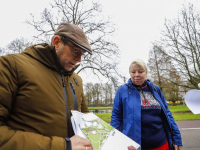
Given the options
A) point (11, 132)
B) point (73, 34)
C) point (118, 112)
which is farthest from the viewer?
point (118, 112)

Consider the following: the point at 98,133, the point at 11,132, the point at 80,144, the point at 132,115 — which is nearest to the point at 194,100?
the point at 98,133

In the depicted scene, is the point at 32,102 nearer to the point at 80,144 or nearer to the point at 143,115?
the point at 80,144

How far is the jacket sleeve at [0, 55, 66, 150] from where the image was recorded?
0.85 m

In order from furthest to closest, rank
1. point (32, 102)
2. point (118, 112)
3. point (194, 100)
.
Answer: point (118, 112) < point (194, 100) < point (32, 102)

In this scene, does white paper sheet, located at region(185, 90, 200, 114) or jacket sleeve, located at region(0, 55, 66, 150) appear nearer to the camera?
jacket sleeve, located at region(0, 55, 66, 150)

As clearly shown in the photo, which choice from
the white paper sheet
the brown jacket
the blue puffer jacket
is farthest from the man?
the blue puffer jacket

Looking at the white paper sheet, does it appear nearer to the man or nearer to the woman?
the man

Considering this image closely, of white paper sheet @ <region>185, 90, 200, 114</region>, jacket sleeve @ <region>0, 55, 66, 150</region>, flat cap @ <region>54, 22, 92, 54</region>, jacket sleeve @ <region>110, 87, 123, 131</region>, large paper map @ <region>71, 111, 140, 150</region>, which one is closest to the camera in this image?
jacket sleeve @ <region>0, 55, 66, 150</region>

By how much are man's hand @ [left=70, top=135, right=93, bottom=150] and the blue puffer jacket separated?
4.11ft

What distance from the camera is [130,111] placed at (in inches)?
84.7

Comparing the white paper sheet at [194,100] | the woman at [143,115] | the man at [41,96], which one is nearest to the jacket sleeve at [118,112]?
the woman at [143,115]

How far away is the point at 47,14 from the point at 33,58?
12.5 metres

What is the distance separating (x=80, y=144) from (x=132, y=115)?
4.35 ft

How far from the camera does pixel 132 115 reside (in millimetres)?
2121
